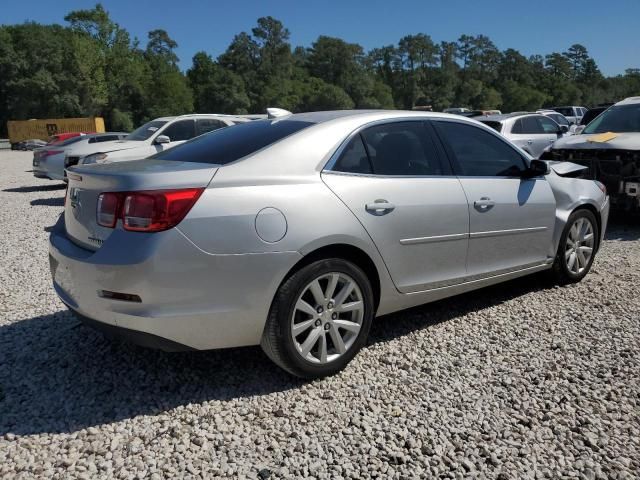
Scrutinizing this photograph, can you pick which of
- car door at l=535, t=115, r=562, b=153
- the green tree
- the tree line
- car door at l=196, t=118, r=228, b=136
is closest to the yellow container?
the tree line

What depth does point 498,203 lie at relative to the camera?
13.6 feet

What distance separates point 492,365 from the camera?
3514 millimetres

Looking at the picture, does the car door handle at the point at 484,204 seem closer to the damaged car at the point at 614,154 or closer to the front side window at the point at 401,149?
the front side window at the point at 401,149

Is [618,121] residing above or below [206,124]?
above

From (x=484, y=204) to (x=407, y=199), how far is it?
30.9 inches

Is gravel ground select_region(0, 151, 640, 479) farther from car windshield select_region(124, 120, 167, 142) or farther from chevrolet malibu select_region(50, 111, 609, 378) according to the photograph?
car windshield select_region(124, 120, 167, 142)

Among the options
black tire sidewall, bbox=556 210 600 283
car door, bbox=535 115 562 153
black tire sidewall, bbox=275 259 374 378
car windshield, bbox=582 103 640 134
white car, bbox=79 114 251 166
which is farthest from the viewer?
car door, bbox=535 115 562 153

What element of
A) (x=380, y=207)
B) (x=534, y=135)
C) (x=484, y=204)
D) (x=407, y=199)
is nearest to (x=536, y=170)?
(x=484, y=204)

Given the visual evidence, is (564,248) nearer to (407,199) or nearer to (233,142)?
(407,199)

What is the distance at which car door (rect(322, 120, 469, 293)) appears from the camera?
337 cm

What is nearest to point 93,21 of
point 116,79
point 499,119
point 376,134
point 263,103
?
point 116,79

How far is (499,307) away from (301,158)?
230 cm

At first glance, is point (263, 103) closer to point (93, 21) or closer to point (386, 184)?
point (93, 21)

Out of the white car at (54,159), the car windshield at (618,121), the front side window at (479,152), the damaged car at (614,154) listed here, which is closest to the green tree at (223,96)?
the white car at (54,159)
